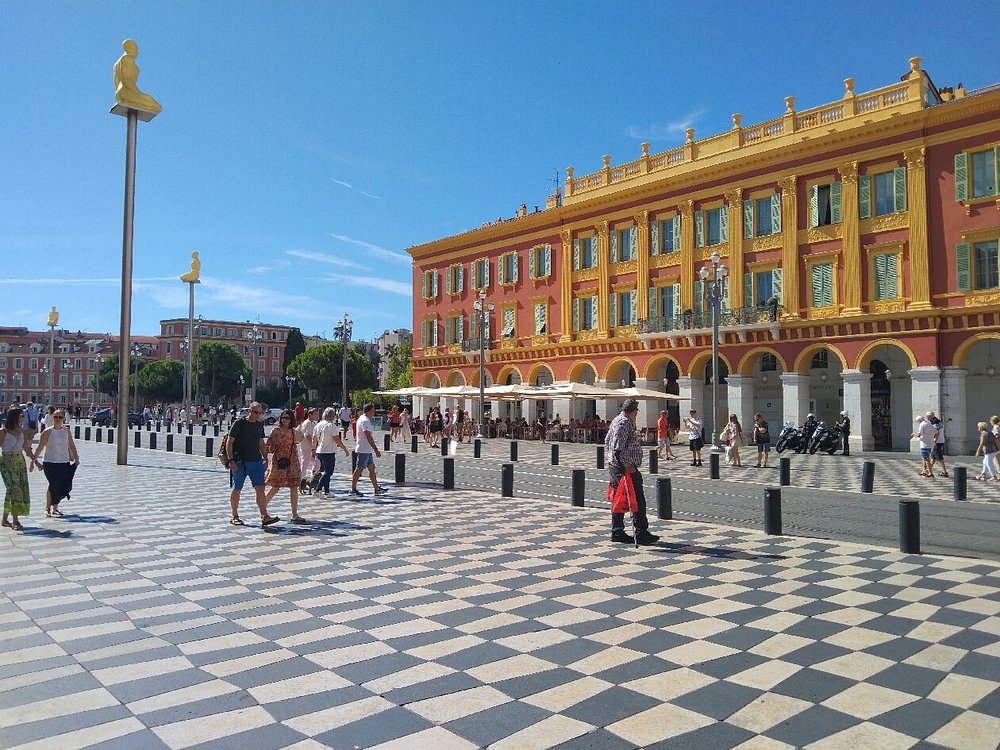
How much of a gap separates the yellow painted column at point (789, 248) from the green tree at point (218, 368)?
77.1 m

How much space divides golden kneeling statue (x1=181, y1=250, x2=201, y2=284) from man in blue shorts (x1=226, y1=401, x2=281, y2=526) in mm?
28456

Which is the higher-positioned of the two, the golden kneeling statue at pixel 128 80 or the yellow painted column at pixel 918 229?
the golden kneeling statue at pixel 128 80

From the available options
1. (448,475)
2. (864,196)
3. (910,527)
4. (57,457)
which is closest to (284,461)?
(57,457)

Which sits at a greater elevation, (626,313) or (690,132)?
(690,132)

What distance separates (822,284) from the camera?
3138 centimetres

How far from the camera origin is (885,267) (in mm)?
29641

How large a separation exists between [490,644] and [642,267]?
3357 cm

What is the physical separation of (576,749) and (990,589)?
5.35 metres

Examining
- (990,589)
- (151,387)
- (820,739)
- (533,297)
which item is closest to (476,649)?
(820,739)

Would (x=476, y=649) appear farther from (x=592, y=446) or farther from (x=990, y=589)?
(x=592, y=446)

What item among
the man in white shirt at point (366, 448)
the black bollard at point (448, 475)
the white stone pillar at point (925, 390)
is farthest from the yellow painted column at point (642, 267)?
the man in white shirt at point (366, 448)

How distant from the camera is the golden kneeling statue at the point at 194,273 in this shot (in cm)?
3684

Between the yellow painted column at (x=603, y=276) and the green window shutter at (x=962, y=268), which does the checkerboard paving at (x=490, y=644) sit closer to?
the green window shutter at (x=962, y=268)

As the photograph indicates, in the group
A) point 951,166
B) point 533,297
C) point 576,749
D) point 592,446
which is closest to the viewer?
point 576,749
